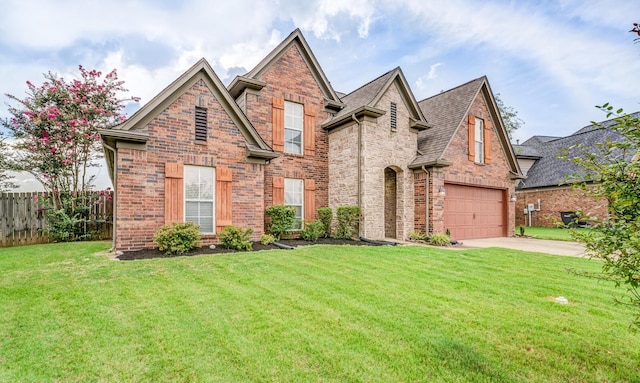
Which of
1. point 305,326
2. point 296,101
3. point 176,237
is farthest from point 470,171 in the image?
point 305,326

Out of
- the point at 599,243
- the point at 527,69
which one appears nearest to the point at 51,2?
the point at 599,243

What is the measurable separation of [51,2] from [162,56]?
16.8ft

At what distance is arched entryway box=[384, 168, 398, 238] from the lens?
13095 millimetres

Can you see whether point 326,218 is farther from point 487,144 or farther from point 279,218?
point 487,144

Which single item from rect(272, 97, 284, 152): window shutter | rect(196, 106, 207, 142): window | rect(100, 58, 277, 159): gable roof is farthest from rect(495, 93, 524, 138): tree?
rect(196, 106, 207, 142): window

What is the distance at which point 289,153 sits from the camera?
40.0 feet

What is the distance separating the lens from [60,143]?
1162cm

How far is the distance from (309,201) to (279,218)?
1971 millimetres

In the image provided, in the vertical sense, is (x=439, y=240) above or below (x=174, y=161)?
below

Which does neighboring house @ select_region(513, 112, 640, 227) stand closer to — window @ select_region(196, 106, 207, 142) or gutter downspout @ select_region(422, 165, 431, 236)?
gutter downspout @ select_region(422, 165, 431, 236)

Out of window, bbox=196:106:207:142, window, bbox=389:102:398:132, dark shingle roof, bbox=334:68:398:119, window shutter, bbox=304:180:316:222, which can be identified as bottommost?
window shutter, bbox=304:180:316:222

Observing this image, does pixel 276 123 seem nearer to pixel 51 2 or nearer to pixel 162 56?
pixel 162 56

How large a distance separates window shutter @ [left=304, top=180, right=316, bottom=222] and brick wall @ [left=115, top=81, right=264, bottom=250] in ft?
8.27

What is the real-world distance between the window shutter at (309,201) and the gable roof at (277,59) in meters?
3.66
